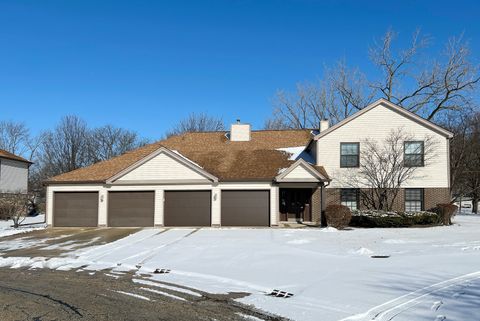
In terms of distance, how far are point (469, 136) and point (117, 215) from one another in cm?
3493

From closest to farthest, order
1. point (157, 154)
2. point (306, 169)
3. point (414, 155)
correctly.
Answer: point (306, 169), point (157, 154), point (414, 155)

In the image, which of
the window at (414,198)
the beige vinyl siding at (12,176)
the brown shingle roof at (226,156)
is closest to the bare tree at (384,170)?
the window at (414,198)

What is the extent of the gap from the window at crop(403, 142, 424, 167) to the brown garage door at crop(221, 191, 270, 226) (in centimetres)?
803

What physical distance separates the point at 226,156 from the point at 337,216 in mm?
8439

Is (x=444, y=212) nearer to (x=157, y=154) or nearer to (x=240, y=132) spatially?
(x=240, y=132)

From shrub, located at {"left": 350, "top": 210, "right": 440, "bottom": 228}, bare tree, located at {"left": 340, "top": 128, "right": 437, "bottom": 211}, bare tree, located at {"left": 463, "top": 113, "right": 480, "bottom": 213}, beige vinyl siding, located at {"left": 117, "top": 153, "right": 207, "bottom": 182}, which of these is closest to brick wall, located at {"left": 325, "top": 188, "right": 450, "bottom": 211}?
bare tree, located at {"left": 340, "top": 128, "right": 437, "bottom": 211}

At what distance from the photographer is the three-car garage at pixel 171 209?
2433 cm

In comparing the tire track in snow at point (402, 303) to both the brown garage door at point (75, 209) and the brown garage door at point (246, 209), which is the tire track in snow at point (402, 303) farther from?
the brown garage door at point (75, 209)

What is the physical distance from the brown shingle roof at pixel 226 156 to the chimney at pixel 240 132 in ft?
1.40

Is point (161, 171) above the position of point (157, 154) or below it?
below

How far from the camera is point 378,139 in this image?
25.7 m

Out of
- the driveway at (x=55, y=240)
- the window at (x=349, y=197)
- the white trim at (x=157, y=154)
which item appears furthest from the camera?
the window at (x=349, y=197)

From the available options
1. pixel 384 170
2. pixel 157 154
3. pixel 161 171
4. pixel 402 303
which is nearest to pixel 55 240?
pixel 161 171

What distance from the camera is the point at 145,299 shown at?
8.62 m
